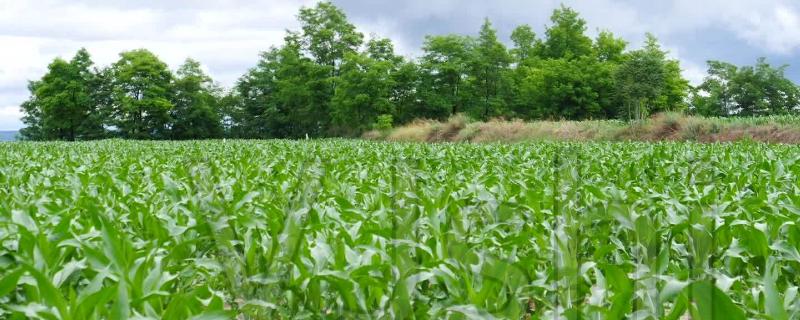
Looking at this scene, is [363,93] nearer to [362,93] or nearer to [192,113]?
[362,93]

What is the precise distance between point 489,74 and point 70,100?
39440mm

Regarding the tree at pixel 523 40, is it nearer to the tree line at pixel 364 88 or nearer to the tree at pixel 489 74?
the tree line at pixel 364 88

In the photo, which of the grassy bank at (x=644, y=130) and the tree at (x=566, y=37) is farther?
the tree at (x=566, y=37)

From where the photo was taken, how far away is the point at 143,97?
211ft

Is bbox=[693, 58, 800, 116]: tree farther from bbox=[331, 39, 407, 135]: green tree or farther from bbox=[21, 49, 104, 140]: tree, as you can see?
bbox=[21, 49, 104, 140]: tree

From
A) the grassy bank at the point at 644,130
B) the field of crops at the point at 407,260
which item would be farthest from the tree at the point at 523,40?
the field of crops at the point at 407,260

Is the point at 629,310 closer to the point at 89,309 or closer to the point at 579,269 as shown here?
the point at 579,269

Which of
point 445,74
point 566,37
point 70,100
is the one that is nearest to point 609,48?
point 566,37

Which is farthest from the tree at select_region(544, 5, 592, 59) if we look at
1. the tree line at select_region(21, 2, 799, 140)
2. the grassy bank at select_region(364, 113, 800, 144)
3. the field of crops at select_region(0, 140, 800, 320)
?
the field of crops at select_region(0, 140, 800, 320)

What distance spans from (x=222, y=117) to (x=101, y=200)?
71.7 meters

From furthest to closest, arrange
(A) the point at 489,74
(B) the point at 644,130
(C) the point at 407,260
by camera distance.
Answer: (A) the point at 489,74 < (B) the point at 644,130 < (C) the point at 407,260

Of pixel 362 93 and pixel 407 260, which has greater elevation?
pixel 362 93

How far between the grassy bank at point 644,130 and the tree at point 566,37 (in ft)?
88.4

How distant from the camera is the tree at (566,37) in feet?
205
